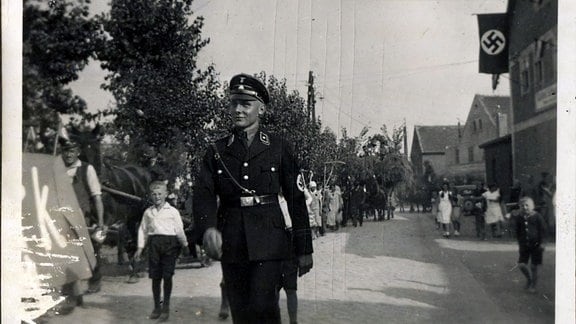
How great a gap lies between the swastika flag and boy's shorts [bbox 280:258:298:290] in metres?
1.32

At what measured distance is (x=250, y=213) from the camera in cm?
226

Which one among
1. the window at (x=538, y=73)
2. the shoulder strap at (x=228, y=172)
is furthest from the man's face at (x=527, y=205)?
the shoulder strap at (x=228, y=172)

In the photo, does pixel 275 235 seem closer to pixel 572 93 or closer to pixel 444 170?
pixel 444 170

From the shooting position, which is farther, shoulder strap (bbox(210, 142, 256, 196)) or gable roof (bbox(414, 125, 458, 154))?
gable roof (bbox(414, 125, 458, 154))

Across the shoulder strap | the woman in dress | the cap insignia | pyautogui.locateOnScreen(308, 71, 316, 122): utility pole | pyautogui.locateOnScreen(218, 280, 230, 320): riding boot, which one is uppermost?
pyautogui.locateOnScreen(308, 71, 316, 122): utility pole

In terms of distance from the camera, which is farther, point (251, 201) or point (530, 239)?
point (530, 239)

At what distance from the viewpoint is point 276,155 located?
2.33 metres

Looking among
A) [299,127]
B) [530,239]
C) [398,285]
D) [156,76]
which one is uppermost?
[156,76]

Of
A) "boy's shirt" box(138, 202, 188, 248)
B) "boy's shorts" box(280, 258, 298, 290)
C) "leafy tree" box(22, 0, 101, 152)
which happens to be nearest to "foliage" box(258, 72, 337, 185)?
"boy's shorts" box(280, 258, 298, 290)

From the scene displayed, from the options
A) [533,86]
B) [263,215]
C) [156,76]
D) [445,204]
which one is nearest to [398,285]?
[445,204]

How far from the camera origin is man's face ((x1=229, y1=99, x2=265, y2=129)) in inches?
92.1

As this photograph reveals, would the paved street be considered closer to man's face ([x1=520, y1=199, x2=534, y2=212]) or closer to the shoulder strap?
man's face ([x1=520, y1=199, x2=534, y2=212])

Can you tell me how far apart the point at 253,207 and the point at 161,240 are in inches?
32.1

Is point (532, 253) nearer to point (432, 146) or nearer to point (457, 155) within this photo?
point (457, 155)
